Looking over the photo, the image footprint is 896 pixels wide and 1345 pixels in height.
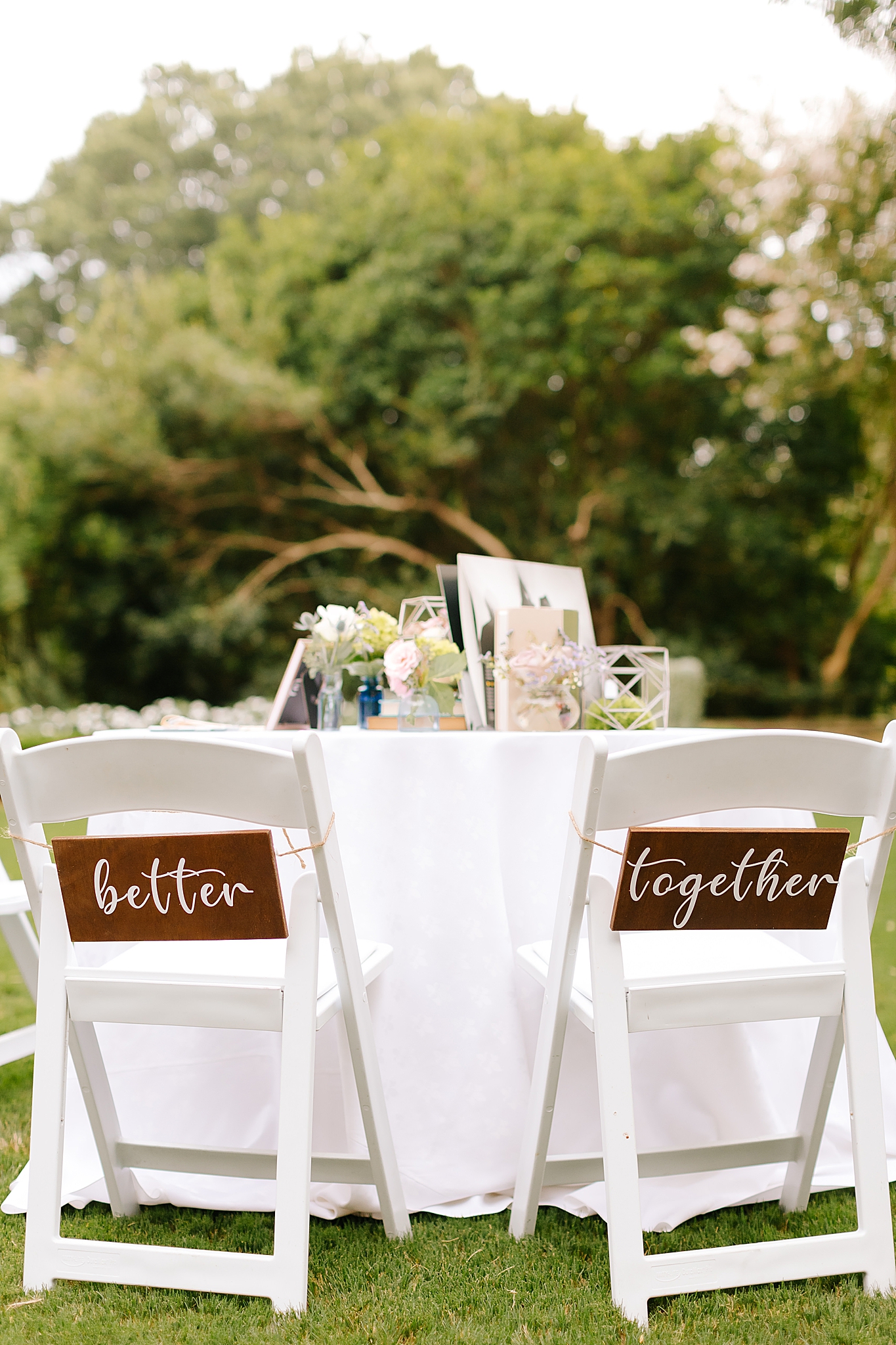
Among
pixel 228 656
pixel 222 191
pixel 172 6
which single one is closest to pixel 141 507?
pixel 228 656

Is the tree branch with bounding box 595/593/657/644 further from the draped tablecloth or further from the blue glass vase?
the draped tablecloth

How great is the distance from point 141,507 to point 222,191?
601 cm

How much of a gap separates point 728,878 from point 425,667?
2.79ft

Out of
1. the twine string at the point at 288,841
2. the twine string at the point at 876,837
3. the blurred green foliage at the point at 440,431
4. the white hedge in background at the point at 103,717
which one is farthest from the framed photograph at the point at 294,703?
the blurred green foliage at the point at 440,431

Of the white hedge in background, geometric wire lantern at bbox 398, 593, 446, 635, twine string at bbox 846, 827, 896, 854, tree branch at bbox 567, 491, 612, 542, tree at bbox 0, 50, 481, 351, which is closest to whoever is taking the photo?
twine string at bbox 846, 827, 896, 854

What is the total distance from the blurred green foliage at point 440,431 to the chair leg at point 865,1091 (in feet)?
36.3

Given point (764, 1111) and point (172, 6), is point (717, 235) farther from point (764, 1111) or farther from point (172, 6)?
point (764, 1111)

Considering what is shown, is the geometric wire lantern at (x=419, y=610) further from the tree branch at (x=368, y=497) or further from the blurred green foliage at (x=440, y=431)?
the tree branch at (x=368, y=497)

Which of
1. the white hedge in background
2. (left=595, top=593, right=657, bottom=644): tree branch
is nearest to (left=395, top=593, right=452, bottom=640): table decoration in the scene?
the white hedge in background

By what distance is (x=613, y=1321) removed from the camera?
54.4 inches

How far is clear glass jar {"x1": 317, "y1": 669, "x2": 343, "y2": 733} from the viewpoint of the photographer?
2129mm

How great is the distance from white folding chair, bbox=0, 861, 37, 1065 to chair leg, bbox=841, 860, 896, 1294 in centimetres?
168

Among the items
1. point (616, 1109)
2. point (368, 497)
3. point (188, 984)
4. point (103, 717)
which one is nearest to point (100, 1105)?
point (188, 984)

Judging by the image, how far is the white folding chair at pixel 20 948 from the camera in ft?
7.20
